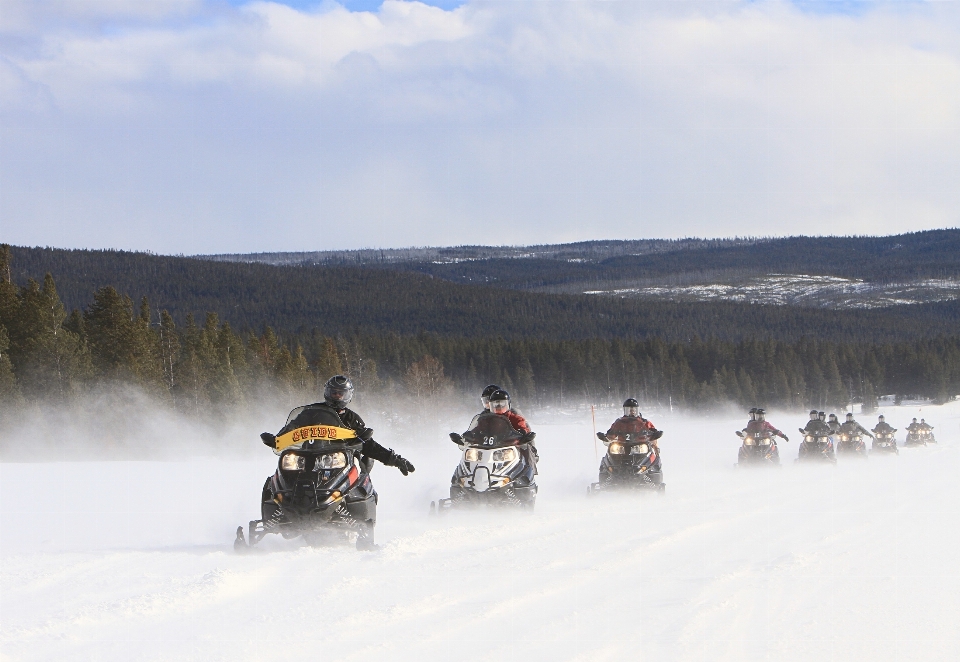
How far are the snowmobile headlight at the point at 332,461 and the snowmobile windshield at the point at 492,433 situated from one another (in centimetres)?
373

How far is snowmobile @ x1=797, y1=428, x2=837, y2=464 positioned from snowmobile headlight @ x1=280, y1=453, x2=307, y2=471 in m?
17.6

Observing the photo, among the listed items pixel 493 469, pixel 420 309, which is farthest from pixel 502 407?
pixel 420 309

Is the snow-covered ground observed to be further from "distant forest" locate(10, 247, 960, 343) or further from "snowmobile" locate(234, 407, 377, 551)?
"distant forest" locate(10, 247, 960, 343)

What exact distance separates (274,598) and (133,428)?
143ft

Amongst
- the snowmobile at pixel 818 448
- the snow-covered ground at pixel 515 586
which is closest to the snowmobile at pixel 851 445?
the snowmobile at pixel 818 448

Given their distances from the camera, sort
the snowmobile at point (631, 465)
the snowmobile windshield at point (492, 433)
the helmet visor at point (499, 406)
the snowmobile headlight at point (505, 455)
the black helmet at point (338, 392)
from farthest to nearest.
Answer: the snowmobile at point (631, 465) → the helmet visor at point (499, 406) → the snowmobile windshield at point (492, 433) → the snowmobile headlight at point (505, 455) → the black helmet at point (338, 392)

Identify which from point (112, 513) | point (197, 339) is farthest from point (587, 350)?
point (112, 513)

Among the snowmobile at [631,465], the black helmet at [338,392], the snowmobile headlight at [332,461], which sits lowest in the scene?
the snowmobile at [631,465]

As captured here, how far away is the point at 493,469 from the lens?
1216cm

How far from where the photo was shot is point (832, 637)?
533 centimetres

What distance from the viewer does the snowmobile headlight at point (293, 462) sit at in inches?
342

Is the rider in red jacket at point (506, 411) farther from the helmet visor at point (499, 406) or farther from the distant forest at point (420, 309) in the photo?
the distant forest at point (420, 309)

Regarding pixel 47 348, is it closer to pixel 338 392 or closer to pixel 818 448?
pixel 818 448

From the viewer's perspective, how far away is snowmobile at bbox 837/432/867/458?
85.6 feet
